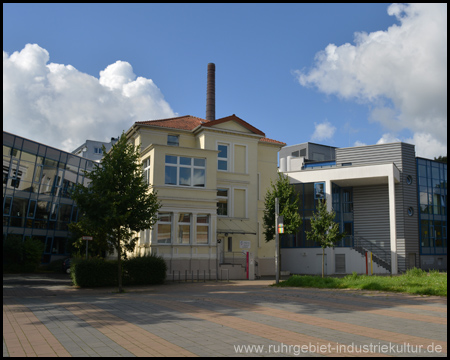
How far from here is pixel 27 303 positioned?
48.3ft

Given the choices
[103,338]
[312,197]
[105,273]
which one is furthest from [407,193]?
[103,338]

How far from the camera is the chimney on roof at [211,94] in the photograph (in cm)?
4175

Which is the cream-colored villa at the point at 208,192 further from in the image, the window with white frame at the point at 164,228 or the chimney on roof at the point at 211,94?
the chimney on roof at the point at 211,94

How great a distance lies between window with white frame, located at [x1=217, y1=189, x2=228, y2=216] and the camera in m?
32.7

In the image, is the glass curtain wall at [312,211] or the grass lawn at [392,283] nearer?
the grass lawn at [392,283]

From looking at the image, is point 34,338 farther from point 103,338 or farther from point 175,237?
point 175,237

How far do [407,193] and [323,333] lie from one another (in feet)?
112

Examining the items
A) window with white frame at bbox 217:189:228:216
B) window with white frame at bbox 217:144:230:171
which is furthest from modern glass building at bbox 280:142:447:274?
window with white frame at bbox 217:144:230:171

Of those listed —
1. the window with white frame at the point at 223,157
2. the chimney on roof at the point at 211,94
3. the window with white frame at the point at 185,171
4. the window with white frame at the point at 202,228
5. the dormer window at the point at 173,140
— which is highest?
the chimney on roof at the point at 211,94

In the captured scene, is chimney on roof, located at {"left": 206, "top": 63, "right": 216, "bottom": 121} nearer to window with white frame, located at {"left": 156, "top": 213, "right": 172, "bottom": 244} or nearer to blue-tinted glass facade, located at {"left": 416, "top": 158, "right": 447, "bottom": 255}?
window with white frame, located at {"left": 156, "top": 213, "right": 172, "bottom": 244}

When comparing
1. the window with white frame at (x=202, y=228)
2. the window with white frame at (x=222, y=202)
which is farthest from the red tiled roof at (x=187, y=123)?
the window with white frame at (x=202, y=228)

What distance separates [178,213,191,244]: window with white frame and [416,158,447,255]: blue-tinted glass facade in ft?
76.3

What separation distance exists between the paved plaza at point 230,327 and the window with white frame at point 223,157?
61.1ft

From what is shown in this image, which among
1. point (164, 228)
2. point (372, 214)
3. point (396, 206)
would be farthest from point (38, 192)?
point (396, 206)
